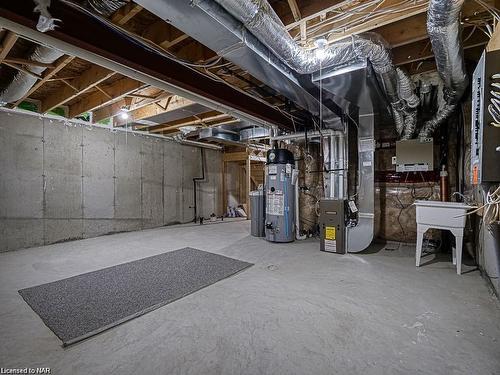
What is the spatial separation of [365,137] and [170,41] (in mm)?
2779

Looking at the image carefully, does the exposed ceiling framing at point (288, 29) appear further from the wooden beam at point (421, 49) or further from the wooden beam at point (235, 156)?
the wooden beam at point (235, 156)

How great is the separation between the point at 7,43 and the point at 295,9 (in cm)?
253

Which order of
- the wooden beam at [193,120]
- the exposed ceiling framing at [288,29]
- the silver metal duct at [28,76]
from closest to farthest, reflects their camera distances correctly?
the exposed ceiling framing at [288,29] < the silver metal duct at [28,76] < the wooden beam at [193,120]

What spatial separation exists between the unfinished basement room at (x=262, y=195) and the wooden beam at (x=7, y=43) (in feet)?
0.13

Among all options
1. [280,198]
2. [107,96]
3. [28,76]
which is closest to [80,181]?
[107,96]

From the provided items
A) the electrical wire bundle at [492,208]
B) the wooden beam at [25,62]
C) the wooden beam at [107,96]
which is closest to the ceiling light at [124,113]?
the wooden beam at [107,96]

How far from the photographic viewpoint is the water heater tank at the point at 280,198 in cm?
409

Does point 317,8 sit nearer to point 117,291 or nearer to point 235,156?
point 117,291

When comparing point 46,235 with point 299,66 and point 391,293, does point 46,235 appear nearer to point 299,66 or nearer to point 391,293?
point 299,66

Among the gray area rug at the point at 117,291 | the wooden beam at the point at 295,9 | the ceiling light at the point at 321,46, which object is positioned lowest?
the gray area rug at the point at 117,291

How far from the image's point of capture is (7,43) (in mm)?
2172

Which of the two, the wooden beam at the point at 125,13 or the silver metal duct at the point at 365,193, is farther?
the silver metal duct at the point at 365,193

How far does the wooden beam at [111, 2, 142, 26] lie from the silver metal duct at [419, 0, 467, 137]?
6.48 feet

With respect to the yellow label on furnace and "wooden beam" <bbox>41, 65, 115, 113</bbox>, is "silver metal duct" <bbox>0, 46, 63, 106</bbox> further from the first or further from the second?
the yellow label on furnace
